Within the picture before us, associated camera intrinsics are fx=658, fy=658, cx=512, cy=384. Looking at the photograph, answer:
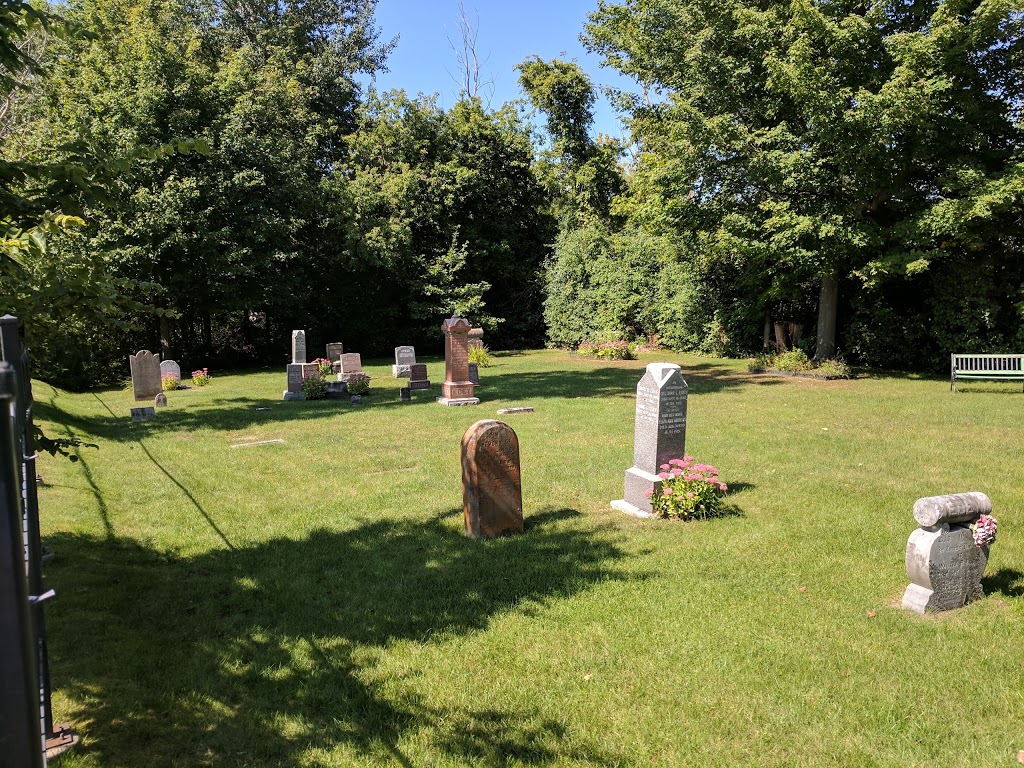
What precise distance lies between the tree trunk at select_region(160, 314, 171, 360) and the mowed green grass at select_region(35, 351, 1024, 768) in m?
16.1

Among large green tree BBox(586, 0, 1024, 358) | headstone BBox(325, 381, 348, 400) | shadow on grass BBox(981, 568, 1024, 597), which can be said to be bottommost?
shadow on grass BBox(981, 568, 1024, 597)

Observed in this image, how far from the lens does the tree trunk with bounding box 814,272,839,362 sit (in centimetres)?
2030

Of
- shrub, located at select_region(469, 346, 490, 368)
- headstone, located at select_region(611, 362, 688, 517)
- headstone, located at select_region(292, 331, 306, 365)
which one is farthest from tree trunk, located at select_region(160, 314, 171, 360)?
headstone, located at select_region(611, 362, 688, 517)

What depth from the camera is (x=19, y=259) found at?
197 inches

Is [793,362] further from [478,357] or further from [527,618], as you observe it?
[527,618]

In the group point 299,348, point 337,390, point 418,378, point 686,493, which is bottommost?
point 686,493

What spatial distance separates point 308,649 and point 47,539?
368 cm

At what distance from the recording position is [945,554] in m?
4.80

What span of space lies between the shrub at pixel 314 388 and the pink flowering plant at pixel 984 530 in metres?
14.9

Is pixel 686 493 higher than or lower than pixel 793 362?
lower

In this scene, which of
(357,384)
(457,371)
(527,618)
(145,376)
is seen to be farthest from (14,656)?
(145,376)

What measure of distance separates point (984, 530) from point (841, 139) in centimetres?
1504

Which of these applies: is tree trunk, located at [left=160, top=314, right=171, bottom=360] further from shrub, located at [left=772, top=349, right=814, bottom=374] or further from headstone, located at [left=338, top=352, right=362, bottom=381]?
shrub, located at [left=772, top=349, right=814, bottom=374]

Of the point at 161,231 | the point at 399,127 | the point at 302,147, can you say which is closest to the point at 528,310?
the point at 399,127
